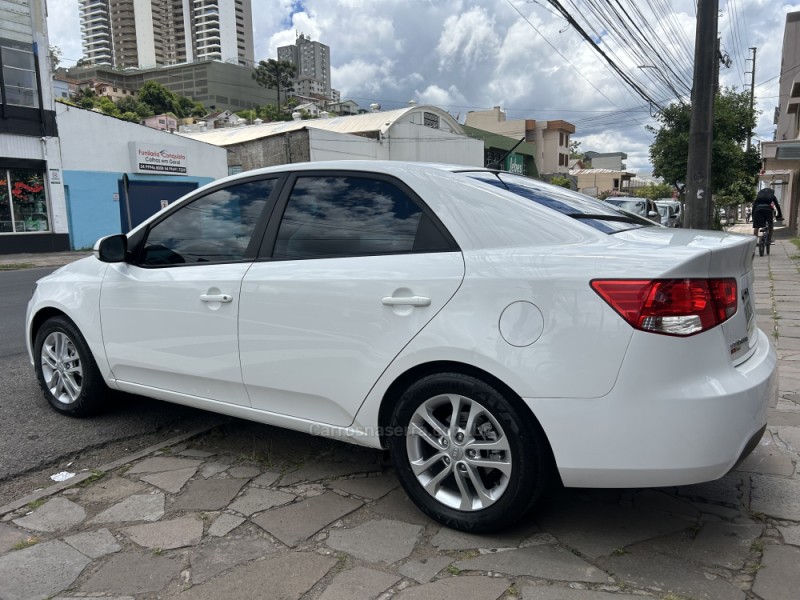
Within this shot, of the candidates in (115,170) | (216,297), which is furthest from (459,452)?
(115,170)

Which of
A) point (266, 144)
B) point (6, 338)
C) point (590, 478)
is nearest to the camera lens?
point (590, 478)

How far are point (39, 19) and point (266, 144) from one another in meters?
11.7

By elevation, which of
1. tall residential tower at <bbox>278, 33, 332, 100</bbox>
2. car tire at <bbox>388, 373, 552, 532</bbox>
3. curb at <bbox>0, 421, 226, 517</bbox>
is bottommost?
curb at <bbox>0, 421, 226, 517</bbox>

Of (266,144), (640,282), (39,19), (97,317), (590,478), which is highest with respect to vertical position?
(39,19)

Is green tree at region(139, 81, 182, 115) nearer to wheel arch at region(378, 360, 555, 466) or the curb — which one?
the curb

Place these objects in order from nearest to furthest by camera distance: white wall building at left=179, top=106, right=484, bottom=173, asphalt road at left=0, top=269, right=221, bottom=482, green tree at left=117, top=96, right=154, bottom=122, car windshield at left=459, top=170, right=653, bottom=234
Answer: car windshield at left=459, top=170, right=653, bottom=234
asphalt road at left=0, top=269, right=221, bottom=482
white wall building at left=179, top=106, right=484, bottom=173
green tree at left=117, top=96, right=154, bottom=122

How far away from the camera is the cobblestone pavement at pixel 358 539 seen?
231cm

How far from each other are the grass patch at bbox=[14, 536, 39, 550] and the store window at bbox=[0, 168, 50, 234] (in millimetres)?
21367

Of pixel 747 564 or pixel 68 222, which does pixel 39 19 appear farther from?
pixel 747 564

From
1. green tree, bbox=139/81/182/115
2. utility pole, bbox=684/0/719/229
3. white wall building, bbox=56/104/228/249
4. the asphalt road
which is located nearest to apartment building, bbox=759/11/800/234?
utility pole, bbox=684/0/719/229

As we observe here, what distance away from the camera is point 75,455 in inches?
142

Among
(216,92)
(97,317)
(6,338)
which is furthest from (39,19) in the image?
(216,92)

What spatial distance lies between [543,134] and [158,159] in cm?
4777

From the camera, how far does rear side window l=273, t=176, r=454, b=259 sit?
2.78 meters
